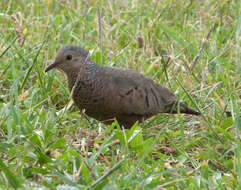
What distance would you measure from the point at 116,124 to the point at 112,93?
1.76ft

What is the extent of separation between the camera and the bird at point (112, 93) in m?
3.77

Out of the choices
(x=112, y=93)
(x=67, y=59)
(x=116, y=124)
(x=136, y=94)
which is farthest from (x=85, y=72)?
(x=116, y=124)

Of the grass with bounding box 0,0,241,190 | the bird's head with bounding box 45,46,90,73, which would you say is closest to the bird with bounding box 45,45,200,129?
the bird's head with bounding box 45,46,90,73

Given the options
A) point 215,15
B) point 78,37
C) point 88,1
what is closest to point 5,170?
point 78,37

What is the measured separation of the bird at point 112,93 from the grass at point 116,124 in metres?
0.13

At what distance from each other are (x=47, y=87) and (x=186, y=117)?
1.18 m

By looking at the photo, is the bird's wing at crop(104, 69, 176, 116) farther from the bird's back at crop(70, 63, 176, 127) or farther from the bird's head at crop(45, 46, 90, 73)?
the bird's head at crop(45, 46, 90, 73)

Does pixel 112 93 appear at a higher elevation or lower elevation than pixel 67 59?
lower

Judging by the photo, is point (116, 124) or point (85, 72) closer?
point (116, 124)

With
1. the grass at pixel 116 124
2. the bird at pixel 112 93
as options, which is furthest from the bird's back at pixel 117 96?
the grass at pixel 116 124

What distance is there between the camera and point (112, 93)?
3771 millimetres

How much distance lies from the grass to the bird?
13 cm

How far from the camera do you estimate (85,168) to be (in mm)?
2760

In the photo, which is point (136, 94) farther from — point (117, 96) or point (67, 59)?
point (67, 59)
